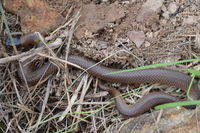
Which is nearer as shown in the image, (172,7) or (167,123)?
(167,123)

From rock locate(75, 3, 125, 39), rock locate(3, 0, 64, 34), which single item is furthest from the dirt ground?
rock locate(3, 0, 64, 34)

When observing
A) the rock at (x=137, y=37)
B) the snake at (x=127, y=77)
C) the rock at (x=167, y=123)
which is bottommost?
the rock at (x=167, y=123)

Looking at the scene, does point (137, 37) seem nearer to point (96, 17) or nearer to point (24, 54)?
point (96, 17)

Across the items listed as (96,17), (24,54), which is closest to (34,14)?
(24,54)

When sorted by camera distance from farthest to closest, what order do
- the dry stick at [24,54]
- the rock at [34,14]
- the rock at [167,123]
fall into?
the rock at [34,14], the dry stick at [24,54], the rock at [167,123]

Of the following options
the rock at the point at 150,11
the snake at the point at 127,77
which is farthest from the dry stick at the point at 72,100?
the rock at the point at 150,11

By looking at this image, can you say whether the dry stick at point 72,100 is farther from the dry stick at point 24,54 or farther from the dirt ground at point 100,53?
the dry stick at point 24,54

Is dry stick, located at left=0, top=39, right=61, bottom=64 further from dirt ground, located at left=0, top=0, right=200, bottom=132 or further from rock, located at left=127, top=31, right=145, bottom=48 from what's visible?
rock, located at left=127, top=31, right=145, bottom=48
